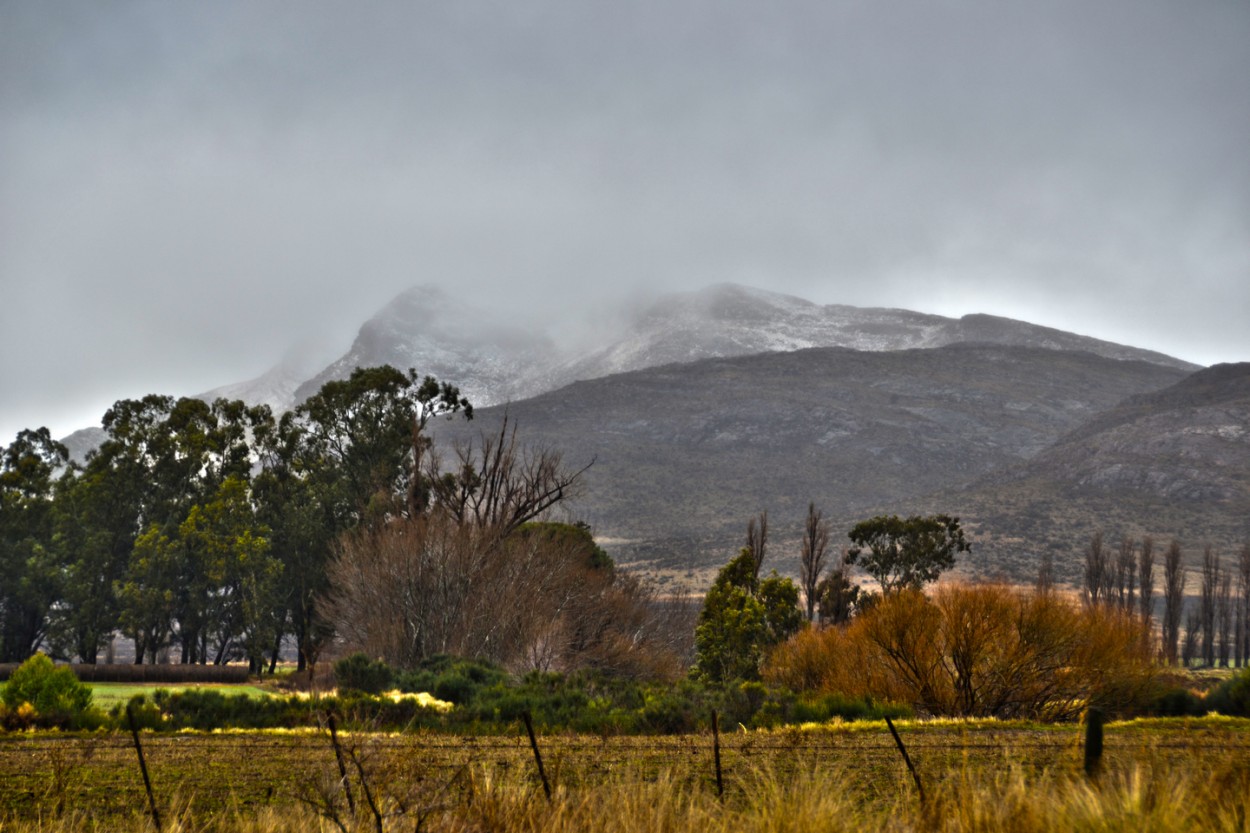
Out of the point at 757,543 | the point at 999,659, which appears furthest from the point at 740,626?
the point at 757,543

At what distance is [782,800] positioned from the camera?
637 centimetres

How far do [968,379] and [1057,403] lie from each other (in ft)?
53.4

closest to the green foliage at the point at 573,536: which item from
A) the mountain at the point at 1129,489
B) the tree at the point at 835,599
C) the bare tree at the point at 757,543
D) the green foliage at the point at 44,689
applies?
the bare tree at the point at 757,543

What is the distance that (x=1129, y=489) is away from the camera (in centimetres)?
10912

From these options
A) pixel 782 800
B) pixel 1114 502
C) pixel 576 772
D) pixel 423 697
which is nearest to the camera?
pixel 782 800

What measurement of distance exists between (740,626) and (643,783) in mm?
23357

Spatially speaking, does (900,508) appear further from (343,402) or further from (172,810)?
(172,810)

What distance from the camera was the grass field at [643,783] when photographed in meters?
6.01

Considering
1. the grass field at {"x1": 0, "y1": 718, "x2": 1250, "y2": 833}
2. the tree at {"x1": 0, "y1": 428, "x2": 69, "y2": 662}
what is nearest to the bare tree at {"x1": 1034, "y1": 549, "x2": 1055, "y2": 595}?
the grass field at {"x1": 0, "y1": 718, "x2": 1250, "y2": 833}

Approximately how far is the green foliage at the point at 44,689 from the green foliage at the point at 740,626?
664 inches

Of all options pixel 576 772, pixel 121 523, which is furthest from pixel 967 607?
pixel 121 523

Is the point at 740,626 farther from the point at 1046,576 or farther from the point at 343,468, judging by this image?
the point at 1046,576

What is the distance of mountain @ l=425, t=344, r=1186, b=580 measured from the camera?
123 m

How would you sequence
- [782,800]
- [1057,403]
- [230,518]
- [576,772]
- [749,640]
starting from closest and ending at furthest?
1. [782,800]
2. [576,772]
3. [749,640]
4. [230,518]
5. [1057,403]
